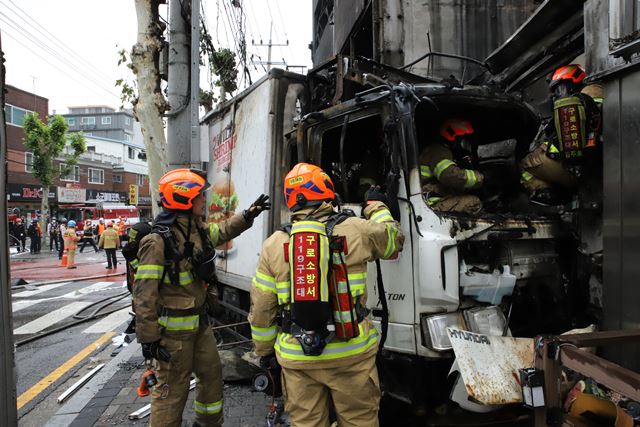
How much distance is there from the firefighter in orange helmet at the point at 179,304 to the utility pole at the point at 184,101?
6.90 ft

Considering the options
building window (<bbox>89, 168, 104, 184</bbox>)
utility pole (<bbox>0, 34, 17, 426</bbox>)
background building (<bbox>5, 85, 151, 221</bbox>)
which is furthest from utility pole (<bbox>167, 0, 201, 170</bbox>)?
building window (<bbox>89, 168, 104, 184</bbox>)

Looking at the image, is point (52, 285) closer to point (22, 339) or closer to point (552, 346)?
point (22, 339)

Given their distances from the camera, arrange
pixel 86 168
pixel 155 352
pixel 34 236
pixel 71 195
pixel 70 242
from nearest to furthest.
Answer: pixel 155 352 → pixel 70 242 → pixel 34 236 → pixel 71 195 → pixel 86 168

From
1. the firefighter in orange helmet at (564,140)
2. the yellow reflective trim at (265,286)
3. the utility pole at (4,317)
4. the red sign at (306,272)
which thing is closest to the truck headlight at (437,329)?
the red sign at (306,272)

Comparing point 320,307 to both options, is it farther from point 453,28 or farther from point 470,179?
point 453,28

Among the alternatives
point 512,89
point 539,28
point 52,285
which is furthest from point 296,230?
point 52,285

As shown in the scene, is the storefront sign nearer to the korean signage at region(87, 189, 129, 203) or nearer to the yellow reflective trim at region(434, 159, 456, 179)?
the korean signage at region(87, 189, 129, 203)

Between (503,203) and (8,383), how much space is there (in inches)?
152

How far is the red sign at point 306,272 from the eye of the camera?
93.7 inches

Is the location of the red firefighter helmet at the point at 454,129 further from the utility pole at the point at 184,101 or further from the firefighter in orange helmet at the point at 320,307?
the utility pole at the point at 184,101

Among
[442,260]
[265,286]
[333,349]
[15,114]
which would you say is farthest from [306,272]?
[15,114]

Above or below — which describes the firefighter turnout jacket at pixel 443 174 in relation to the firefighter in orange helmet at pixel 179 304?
above

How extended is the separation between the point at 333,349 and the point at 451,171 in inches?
61.2

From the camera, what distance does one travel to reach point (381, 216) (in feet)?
9.18
